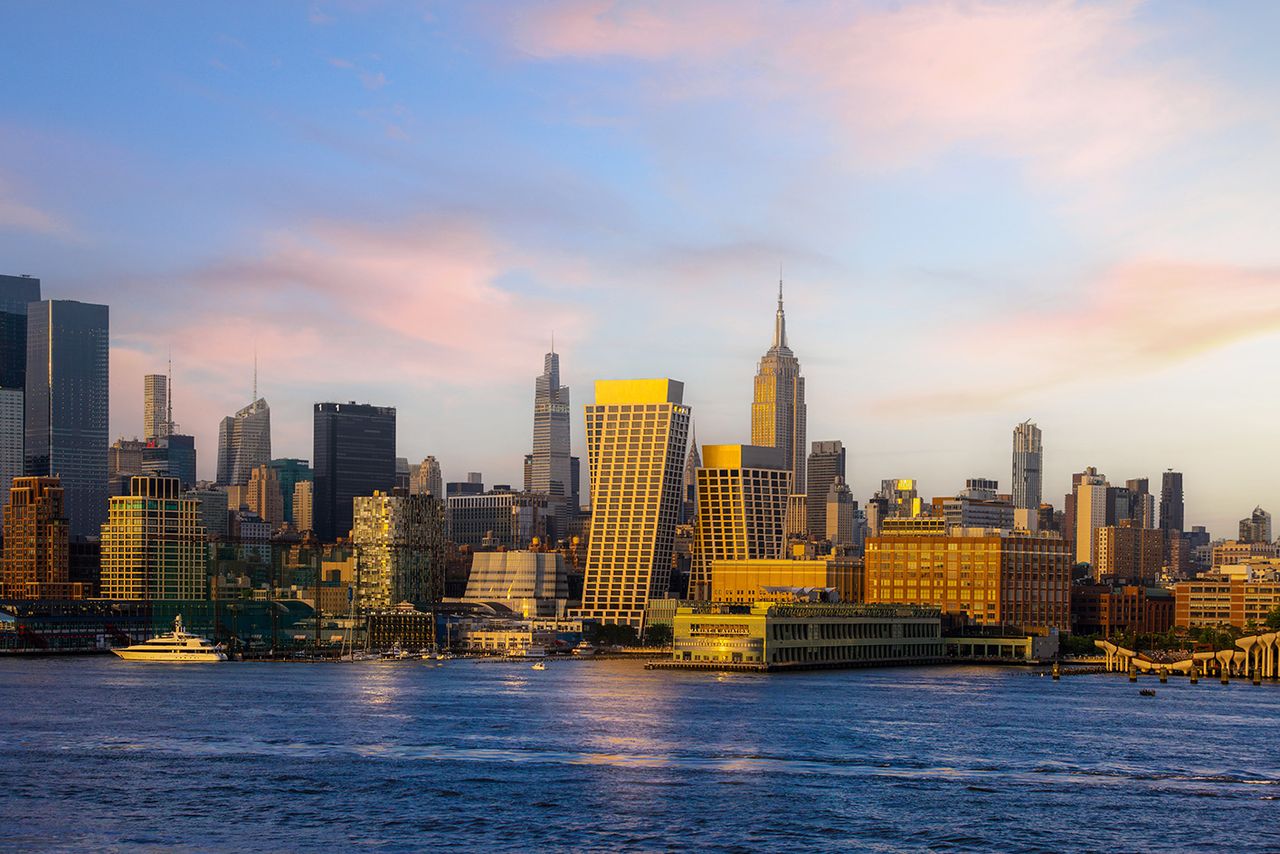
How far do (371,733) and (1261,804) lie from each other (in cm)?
5884

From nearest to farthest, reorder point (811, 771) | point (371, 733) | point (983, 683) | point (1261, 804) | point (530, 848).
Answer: point (530, 848) → point (1261, 804) → point (811, 771) → point (371, 733) → point (983, 683)

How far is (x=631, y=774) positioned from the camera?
327ft

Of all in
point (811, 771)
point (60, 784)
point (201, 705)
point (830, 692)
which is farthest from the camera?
point (830, 692)

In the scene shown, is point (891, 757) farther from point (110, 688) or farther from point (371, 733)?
point (110, 688)

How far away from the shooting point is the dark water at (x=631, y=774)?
81375 millimetres

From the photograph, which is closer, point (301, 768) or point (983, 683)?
point (301, 768)

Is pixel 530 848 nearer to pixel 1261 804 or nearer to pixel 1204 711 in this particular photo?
pixel 1261 804

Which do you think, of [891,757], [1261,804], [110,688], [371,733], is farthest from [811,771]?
[110,688]

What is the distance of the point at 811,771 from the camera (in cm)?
10162

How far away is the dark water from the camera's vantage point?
267 feet

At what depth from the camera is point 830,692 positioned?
172750 millimetres

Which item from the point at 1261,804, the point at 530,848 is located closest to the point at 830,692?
the point at 1261,804

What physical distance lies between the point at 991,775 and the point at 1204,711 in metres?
59.9

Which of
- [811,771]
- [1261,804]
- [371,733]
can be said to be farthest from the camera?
[371,733]
